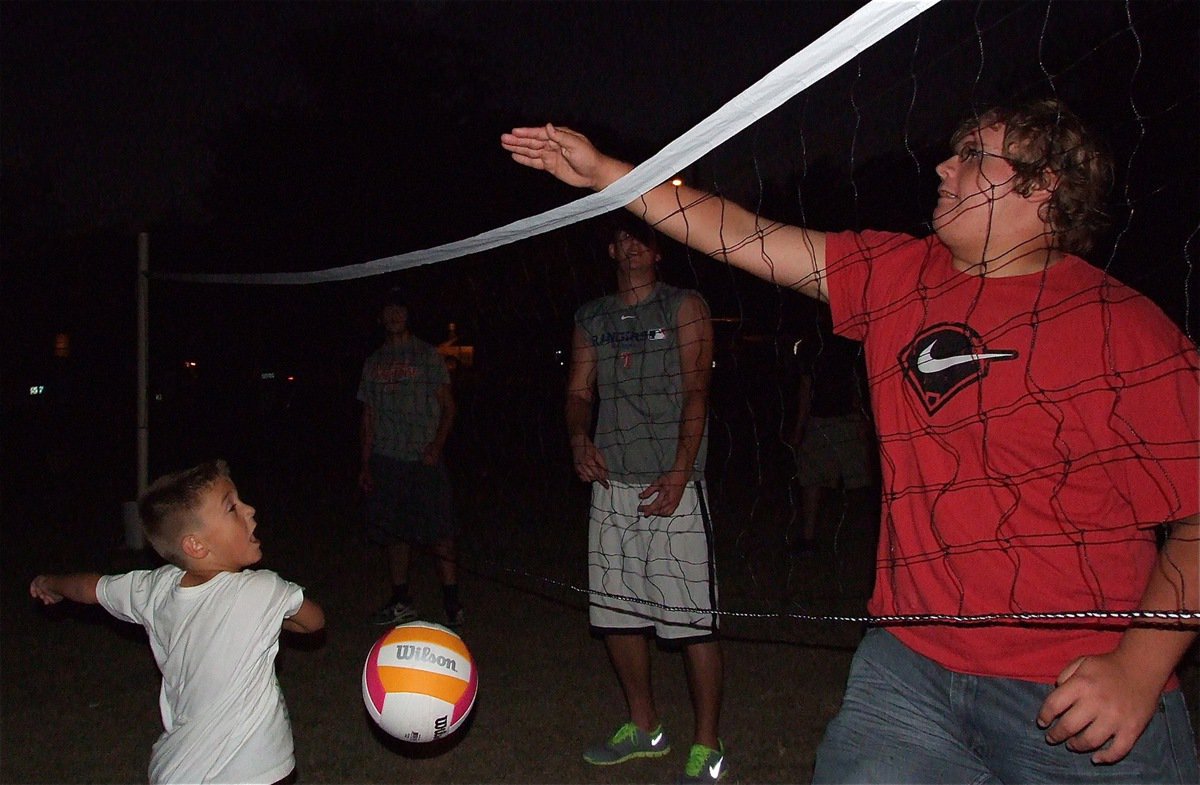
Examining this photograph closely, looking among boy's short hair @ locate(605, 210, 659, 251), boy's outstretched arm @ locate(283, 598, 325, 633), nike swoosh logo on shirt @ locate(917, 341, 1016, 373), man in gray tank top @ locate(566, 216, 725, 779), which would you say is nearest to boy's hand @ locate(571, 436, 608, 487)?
man in gray tank top @ locate(566, 216, 725, 779)

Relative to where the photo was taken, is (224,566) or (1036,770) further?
(224,566)

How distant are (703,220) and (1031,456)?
994 mm

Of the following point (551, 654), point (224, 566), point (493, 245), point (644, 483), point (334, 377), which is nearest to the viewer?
point (224, 566)

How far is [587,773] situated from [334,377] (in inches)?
895

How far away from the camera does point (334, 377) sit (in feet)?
84.3

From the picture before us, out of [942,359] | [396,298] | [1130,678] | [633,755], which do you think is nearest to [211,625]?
[633,755]

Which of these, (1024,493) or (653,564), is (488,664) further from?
(1024,493)

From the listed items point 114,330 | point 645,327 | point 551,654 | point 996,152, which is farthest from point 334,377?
point 996,152

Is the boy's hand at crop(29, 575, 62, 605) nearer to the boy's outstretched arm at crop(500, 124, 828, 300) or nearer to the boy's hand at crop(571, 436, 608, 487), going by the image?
the boy's hand at crop(571, 436, 608, 487)

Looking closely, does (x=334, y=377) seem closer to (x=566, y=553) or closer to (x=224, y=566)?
(x=566, y=553)

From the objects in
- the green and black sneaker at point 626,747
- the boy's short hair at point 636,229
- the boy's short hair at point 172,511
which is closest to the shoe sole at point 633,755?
the green and black sneaker at point 626,747

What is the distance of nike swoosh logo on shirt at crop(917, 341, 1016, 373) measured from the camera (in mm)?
2004

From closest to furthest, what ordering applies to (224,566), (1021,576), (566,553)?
(1021,576) → (224,566) → (566,553)

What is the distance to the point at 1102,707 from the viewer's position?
1765mm
